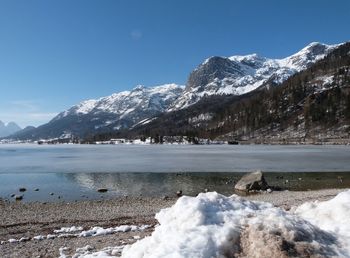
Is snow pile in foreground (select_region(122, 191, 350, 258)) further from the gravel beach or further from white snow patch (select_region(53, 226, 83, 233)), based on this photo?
white snow patch (select_region(53, 226, 83, 233))

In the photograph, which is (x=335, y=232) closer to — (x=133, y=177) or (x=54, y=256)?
(x=54, y=256)

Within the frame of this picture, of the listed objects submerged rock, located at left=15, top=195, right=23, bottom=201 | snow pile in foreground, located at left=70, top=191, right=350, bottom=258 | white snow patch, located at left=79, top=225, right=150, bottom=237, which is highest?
snow pile in foreground, located at left=70, top=191, right=350, bottom=258

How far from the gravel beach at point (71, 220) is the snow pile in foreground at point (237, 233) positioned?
7790mm

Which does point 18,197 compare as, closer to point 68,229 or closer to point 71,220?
point 71,220

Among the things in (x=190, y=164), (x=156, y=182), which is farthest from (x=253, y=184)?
(x=190, y=164)

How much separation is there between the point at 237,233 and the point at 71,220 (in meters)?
21.6

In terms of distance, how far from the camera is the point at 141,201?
4325 centimetres

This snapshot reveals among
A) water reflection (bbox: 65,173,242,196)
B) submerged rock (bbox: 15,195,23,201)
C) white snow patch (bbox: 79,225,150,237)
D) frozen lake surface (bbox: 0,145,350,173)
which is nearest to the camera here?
white snow patch (bbox: 79,225,150,237)

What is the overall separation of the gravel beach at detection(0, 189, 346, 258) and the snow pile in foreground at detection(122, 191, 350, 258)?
7.79 meters

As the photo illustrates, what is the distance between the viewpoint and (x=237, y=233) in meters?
12.6

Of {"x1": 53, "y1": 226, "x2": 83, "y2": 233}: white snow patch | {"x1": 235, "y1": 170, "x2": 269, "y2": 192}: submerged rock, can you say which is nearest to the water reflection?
{"x1": 235, "y1": 170, "x2": 269, "y2": 192}: submerged rock

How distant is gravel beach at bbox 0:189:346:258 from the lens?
2152 cm

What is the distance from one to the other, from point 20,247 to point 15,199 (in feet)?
87.9

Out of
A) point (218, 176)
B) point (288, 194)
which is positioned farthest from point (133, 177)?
point (288, 194)
